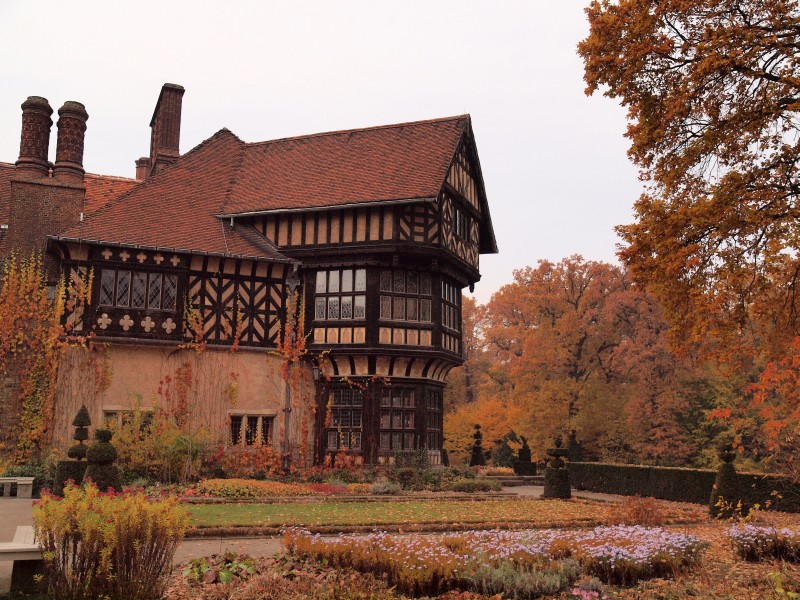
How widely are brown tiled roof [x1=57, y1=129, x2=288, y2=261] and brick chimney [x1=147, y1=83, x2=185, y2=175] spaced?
2.57 ft

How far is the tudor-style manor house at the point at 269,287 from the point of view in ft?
77.0

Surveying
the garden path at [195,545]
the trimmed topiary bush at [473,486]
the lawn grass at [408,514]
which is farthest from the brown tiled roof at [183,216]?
the garden path at [195,545]

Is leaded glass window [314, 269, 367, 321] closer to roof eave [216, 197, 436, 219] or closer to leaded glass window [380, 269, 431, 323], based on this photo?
leaded glass window [380, 269, 431, 323]

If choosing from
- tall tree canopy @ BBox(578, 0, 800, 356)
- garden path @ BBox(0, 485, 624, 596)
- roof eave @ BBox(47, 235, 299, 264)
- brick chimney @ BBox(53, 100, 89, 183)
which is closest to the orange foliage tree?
tall tree canopy @ BBox(578, 0, 800, 356)

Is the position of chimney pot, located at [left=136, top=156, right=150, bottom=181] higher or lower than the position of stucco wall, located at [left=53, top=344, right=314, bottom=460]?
higher

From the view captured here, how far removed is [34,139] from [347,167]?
33.3 feet

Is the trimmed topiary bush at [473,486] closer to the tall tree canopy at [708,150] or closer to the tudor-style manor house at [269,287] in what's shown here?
the tudor-style manor house at [269,287]

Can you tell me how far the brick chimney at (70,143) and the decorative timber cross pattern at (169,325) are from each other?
587 cm

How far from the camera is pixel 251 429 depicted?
81.7 feet

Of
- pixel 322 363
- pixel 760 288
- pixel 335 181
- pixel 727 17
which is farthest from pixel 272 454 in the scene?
pixel 727 17

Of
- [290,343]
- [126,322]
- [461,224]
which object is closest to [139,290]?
[126,322]

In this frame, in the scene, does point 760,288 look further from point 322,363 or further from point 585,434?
point 585,434

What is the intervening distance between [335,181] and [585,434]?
711 inches

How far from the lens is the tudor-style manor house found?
23.5 m
